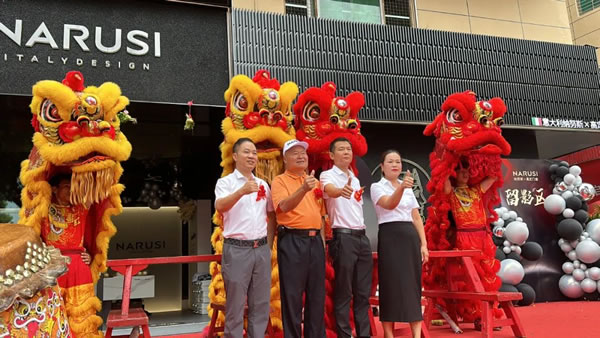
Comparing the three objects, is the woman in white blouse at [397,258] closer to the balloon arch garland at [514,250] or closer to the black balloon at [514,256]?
the balloon arch garland at [514,250]

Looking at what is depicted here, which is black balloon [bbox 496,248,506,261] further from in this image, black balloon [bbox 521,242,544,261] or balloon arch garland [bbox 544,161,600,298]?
balloon arch garland [bbox 544,161,600,298]

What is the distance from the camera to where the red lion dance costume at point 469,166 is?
154 inches

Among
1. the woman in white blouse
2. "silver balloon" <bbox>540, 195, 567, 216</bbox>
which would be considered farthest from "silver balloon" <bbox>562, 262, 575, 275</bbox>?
the woman in white blouse

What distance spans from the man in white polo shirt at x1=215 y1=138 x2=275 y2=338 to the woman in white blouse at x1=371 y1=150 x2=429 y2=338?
772mm

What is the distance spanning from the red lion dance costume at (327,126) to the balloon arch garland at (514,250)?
272 cm

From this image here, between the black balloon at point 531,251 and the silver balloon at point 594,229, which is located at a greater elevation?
the silver balloon at point 594,229

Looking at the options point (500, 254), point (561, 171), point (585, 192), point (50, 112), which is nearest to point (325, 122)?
point (50, 112)

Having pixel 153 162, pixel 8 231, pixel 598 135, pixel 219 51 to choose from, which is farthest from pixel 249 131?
pixel 598 135

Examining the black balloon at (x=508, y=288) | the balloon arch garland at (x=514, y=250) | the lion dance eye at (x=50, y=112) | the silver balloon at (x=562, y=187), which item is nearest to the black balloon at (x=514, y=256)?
the balloon arch garland at (x=514, y=250)

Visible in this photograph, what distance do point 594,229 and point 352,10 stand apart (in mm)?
4245

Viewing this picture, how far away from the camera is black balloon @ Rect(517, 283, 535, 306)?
17.7ft

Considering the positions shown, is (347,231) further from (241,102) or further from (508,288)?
(508,288)

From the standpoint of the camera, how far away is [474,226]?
4.05m

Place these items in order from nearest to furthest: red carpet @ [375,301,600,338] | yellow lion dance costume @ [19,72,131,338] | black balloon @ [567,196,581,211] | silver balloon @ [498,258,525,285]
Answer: yellow lion dance costume @ [19,72,131,338] < red carpet @ [375,301,600,338] < silver balloon @ [498,258,525,285] < black balloon @ [567,196,581,211]
